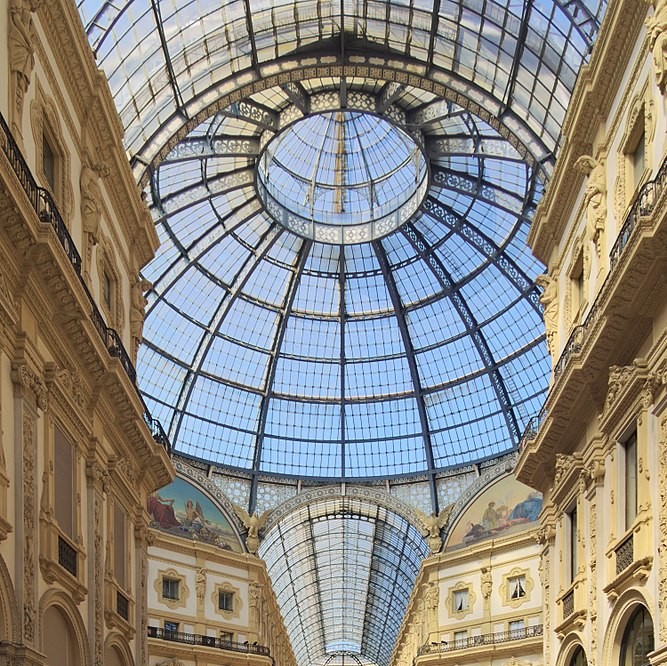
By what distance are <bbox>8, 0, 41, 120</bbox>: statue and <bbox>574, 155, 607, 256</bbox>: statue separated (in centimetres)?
1362

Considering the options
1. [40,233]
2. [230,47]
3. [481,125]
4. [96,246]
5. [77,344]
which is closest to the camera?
[40,233]

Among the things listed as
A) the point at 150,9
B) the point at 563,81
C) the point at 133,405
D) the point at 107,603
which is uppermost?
the point at 150,9

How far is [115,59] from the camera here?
32562 mm

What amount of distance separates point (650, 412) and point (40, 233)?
12.0m

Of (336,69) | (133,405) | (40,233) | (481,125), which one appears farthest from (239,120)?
(40,233)

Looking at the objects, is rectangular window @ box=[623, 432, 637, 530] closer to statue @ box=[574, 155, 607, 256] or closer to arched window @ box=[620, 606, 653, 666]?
arched window @ box=[620, 606, 653, 666]

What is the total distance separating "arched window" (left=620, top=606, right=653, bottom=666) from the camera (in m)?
20.3

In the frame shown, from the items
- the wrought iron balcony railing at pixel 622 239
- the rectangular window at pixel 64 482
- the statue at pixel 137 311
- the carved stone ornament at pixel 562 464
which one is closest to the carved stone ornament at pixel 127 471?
the statue at pixel 137 311

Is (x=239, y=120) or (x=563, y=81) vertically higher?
(x=239, y=120)

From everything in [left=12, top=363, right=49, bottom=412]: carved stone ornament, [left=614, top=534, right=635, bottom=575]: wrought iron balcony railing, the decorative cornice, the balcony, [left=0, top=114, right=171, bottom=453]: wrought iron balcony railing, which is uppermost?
the decorative cornice

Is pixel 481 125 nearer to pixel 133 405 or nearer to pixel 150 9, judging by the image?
pixel 150 9

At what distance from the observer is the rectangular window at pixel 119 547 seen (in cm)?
2774

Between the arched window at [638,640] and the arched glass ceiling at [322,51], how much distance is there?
17.2 m

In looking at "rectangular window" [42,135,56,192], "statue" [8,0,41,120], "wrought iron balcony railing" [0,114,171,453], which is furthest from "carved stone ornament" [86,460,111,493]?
"statue" [8,0,41,120]
